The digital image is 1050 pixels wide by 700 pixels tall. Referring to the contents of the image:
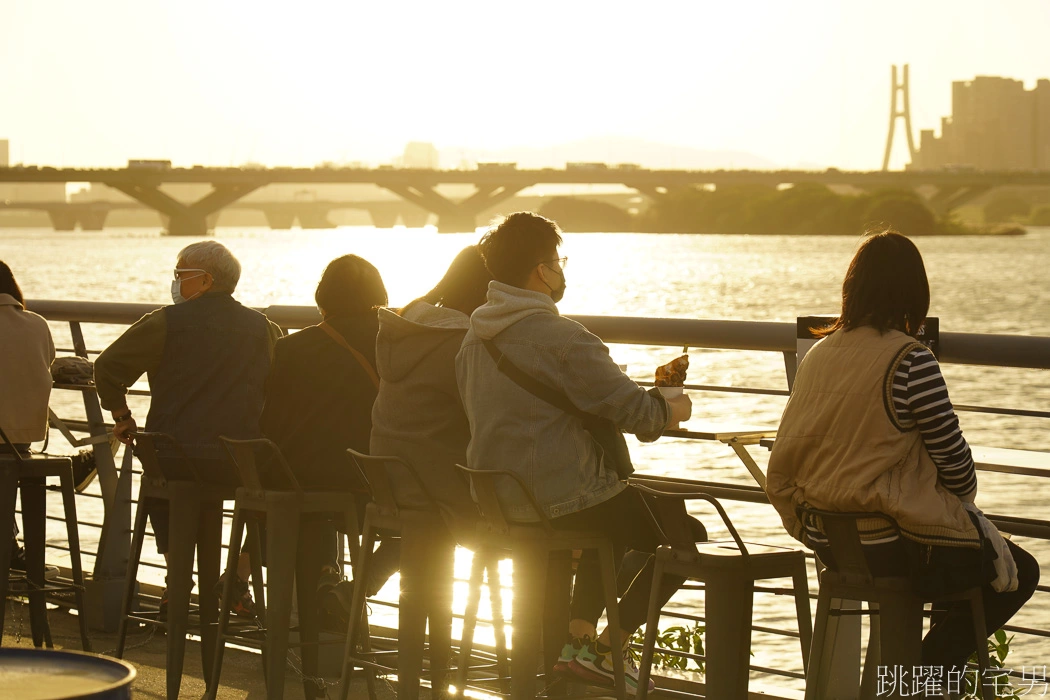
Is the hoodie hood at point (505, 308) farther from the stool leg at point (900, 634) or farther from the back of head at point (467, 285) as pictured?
the stool leg at point (900, 634)

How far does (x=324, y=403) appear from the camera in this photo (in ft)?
13.5

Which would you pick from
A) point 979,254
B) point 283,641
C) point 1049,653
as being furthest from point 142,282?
point 283,641

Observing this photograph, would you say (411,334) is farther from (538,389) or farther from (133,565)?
(133,565)

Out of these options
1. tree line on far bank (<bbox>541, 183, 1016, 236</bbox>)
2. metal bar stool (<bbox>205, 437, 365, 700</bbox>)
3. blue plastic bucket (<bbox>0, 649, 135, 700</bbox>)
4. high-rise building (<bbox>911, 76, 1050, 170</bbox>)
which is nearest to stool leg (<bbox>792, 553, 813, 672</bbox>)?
metal bar stool (<bbox>205, 437, 365, 700</bbox>)

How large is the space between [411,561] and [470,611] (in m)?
0.19

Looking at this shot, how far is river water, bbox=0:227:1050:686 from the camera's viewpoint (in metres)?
13.5

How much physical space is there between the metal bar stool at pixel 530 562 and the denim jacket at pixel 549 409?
38 millimetres

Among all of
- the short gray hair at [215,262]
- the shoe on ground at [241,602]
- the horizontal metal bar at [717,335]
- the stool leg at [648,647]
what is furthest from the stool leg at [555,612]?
the short gray hair at [215,262]

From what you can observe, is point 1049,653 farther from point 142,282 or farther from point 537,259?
point 142,282

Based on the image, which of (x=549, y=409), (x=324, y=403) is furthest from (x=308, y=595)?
(x=549, y=409)

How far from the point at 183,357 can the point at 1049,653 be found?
6477mm

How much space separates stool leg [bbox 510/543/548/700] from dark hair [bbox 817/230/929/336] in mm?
874

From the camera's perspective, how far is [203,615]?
14.2 ft

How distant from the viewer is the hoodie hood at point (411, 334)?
3.71m
